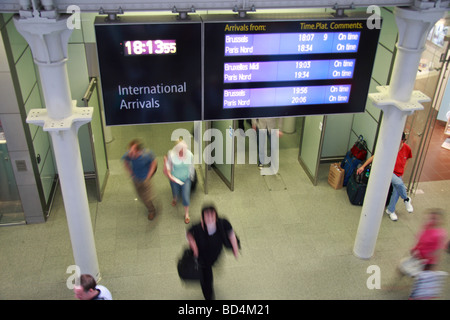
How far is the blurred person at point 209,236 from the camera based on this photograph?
5535 millimetres

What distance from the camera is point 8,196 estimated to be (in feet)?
24.3

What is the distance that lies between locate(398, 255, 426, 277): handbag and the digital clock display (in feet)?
12.4

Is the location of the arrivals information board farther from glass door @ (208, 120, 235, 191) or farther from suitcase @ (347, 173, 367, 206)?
suitcase @ (347, 173, 367, 206)

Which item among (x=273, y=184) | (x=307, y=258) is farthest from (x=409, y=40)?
(x=273, y=184)

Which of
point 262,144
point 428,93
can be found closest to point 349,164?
point 262,144

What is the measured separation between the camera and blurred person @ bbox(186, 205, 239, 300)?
5535mm

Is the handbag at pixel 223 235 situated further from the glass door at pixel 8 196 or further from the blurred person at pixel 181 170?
the glass door at pixel 8 196

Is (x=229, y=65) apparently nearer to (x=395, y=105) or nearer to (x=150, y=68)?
(x=150, y=68)

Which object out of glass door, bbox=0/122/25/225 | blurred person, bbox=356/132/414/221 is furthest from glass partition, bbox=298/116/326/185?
glass door, bbox=0/122/25/225

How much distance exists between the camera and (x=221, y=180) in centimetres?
869

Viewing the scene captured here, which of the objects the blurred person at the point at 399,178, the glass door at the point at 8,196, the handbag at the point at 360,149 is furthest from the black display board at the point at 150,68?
the handbag at the point at 360,149

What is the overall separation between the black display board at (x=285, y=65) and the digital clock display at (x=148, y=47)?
1.16 feet

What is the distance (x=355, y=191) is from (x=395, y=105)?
249 cm

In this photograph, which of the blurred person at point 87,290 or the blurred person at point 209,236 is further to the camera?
the blurred person at point 209,236
